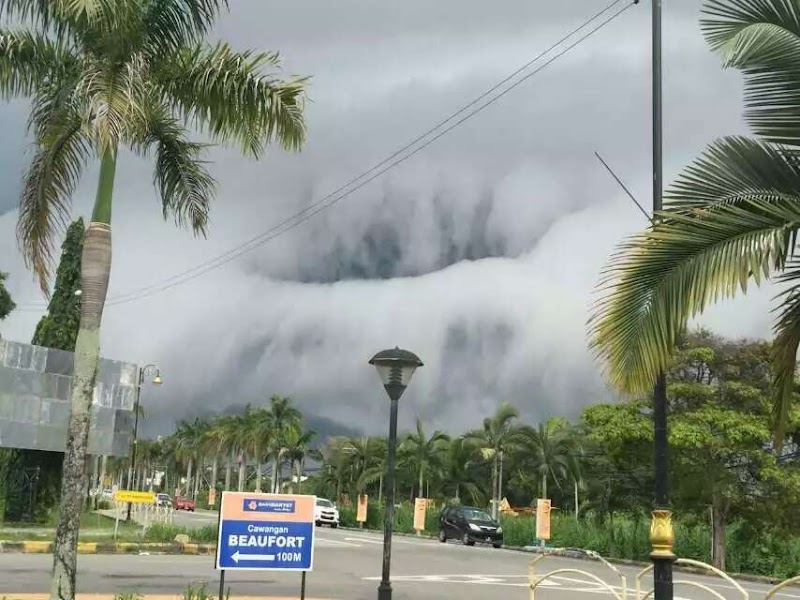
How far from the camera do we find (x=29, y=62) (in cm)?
1134

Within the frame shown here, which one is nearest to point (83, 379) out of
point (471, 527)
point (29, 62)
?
point (29, 62)

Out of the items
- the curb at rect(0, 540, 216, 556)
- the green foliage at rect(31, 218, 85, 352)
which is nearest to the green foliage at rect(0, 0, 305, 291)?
the curb at rect(0, 540, 216, 556)

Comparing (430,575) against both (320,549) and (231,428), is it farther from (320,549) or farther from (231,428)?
(231,428)

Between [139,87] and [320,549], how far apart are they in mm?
21773

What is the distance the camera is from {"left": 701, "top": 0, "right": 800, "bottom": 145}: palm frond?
7387mm

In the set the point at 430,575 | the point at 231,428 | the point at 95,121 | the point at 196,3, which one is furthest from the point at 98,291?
the point at 231,428

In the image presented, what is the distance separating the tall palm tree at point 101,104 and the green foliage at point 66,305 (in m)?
26.2

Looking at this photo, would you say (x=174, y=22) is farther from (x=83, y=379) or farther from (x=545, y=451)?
(x=545, y=451)

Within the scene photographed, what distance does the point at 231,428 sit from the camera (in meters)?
89.9

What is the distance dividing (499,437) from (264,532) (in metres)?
45.7

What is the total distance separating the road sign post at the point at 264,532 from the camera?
35.7 ft

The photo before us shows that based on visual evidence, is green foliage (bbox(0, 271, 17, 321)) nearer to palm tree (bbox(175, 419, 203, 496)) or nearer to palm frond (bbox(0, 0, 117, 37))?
palm frond (bbox(0, 0, 117, 37))

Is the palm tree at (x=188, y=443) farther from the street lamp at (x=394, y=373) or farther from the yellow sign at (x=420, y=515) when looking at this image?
the street lamp at (x=394, y=373)

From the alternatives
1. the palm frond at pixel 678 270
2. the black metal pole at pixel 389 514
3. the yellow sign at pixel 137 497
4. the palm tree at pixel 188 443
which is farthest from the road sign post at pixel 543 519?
the palm tree at pixel 188 443
